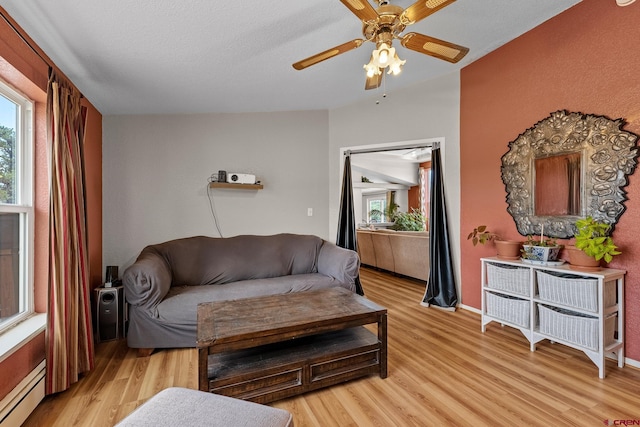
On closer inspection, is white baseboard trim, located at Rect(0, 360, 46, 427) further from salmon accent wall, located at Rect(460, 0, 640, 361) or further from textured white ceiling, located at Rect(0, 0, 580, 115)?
salmon accent wall, located at Rect(460, 0, 640, 361)

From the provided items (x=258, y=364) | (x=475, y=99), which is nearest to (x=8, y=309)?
(x=258, y=364)

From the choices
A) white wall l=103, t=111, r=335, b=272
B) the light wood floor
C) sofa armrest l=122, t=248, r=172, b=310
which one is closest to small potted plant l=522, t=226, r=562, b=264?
the light wood floor

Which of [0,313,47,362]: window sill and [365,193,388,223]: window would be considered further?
[365,193,388,223]: window

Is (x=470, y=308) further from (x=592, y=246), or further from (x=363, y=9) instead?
(x=363, y=9)

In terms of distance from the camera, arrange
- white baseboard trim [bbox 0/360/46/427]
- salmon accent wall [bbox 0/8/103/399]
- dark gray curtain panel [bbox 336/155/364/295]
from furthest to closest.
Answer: dark gray curtain panel [bbox 336/155/364/295], salmon accent wall [bbox 0/8/103/399], white baseboard trim [bbox 0/360/46/427]

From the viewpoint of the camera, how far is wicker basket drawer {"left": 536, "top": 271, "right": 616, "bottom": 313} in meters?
2.02

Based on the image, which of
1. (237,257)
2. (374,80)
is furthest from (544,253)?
(237,257)

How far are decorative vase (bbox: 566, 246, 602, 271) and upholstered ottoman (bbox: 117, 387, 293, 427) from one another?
7.67ft

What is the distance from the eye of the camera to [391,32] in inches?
67.4

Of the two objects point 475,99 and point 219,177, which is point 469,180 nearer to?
point 475,99

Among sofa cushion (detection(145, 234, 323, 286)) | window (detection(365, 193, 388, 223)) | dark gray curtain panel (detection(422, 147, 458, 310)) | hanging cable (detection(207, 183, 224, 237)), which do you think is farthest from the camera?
window (detection(365, 193, 388, 223))

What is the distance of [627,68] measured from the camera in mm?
2102

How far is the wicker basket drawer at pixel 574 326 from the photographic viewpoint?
2.01 m

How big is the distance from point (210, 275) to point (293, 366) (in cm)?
165
